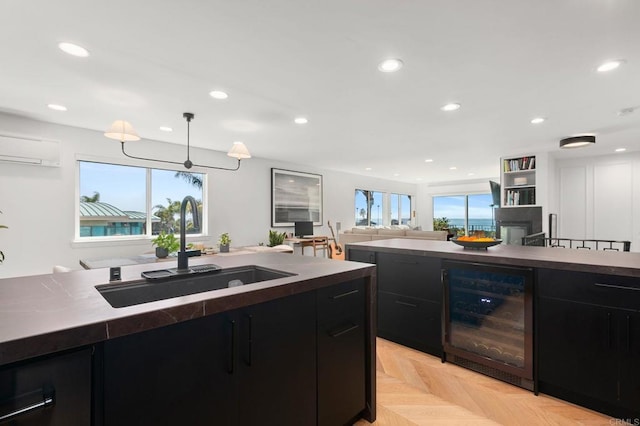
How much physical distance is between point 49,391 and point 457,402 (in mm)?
2119

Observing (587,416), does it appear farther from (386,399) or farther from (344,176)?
(344,176)

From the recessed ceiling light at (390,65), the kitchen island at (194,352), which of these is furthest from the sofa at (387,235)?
the kitchen island at (194,352)

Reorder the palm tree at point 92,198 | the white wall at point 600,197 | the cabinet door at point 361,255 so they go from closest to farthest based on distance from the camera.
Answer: the cabinet door at point 361,255 < the palm tree at point 92,198 < the white wall at point 600,197

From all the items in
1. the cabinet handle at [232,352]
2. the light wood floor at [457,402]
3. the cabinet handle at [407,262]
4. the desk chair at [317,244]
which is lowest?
the light wood floor at [457,402]

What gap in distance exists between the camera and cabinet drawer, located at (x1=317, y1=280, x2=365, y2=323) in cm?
146

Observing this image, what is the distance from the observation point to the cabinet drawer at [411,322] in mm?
2514

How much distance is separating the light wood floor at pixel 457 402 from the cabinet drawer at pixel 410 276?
574mm

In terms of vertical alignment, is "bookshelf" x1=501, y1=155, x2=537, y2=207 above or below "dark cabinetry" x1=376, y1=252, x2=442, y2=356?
above

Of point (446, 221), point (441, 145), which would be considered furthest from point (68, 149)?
point (446, 221)

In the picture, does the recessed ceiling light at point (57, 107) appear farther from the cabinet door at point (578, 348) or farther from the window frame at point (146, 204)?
the cabinet door at point (578, 348)

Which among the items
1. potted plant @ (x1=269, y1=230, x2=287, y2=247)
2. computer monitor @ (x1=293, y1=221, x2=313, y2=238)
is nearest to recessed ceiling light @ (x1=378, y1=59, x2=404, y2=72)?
potted plant @ (x1=269, y1=230, x2=287, y2=247)

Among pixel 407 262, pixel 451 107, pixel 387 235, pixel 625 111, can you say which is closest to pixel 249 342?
pixel 407 262

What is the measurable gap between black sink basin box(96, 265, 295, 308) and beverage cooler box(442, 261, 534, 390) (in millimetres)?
1511

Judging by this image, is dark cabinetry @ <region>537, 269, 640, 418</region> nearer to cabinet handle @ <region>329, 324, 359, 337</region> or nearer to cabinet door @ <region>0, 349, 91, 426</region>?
cabinet handle @ <region>329, 324, 359, 337</region>
